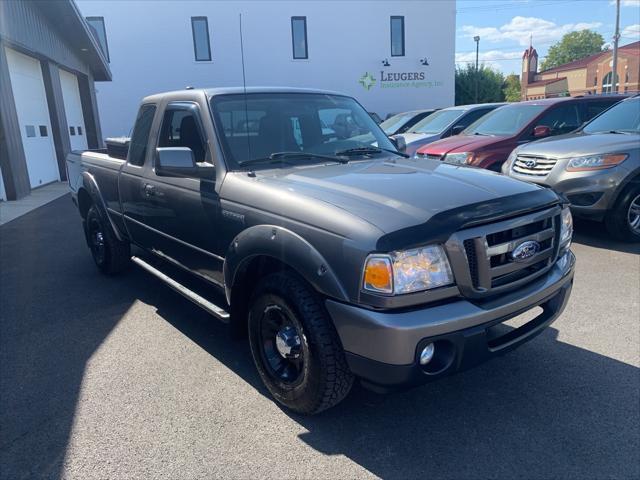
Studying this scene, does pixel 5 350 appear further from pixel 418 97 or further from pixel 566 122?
pixel 418 97

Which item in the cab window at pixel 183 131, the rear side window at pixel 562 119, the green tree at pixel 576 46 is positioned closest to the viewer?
the cab window at pixel 183 131

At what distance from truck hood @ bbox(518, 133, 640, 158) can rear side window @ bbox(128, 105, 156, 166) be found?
4.84 meters

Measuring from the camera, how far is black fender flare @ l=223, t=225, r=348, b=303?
96.3 inches

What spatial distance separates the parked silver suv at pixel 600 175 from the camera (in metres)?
5.87

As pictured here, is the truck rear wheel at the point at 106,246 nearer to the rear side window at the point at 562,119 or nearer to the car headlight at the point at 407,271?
the car headlight at the point at 407,271

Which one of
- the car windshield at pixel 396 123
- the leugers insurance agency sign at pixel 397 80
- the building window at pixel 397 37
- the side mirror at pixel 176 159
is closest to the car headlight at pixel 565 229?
the side mirror at pixel 176 159

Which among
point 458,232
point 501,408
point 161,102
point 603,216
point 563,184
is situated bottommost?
point 501,408

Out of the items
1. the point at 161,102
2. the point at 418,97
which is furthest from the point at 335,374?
the point at 418,97

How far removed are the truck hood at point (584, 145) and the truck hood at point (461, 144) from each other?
1.11 meters

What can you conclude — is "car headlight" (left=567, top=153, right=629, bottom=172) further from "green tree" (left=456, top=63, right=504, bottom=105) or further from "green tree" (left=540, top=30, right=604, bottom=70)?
"green tree" (left=540, top=30, right=604, bottom=70)

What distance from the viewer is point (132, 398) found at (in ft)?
10.4

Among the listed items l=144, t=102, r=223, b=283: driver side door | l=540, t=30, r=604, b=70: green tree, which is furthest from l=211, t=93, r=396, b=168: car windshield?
l=540, t=30, r=604, b=70: green tree

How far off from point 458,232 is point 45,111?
15.8 metres

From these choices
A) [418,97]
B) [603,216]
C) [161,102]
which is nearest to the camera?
[161,102]
